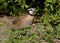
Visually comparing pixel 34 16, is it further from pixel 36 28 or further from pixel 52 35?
pixel 52 35

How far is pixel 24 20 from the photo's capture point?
21.1 feet

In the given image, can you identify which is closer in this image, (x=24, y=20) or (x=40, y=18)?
(x=40, y=18)

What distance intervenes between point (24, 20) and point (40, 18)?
51 cm

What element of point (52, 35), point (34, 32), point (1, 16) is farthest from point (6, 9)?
point (52, 35)

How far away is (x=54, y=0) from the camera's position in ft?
19.1

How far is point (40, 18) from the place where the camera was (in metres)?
6.28

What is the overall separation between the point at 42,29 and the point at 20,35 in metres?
0.68

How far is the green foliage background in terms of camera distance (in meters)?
5.49

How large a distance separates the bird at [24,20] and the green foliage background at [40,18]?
5.5 inches

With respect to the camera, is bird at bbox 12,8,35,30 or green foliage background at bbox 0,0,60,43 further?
bird at bbox 12,8,35,30

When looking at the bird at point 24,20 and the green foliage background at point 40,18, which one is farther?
the bird at point 24,20

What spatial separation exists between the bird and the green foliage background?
14 cm

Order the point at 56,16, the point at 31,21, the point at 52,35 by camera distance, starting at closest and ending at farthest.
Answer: the point at 52,35 < the point at 56,16 < the point at 31,21

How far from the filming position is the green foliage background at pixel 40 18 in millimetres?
5492
